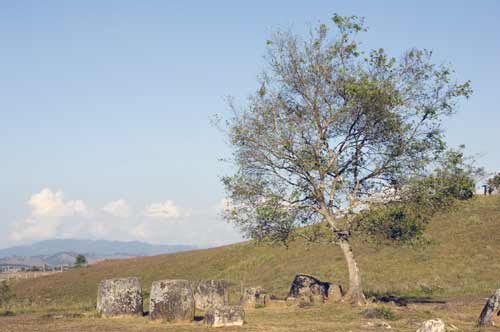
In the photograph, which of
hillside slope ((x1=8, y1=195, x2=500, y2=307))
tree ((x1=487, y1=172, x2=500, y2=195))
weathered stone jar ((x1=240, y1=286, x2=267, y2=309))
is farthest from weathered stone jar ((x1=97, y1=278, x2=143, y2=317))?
tree ((x1=487, y1=172, x2=500, y2=195))

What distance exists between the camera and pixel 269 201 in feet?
112

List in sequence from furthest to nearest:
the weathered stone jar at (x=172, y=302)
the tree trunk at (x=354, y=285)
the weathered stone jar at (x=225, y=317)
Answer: the tree trunk at (x=354, y=285), the weathered stone jar at (x=172, y=302), the weathered stone jar at (x=225, y=317)

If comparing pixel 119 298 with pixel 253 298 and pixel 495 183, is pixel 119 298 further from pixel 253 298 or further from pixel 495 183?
pixel 495 183

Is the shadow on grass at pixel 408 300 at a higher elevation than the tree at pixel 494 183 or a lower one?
lower

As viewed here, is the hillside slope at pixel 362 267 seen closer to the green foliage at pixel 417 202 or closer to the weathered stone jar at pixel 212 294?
the green foliage at pixel 417 202

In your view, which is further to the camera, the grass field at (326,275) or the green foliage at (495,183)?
the green foliage at (495,183)

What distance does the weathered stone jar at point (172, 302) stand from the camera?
87.1 feet

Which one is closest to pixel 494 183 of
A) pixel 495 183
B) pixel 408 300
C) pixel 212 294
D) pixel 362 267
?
pixel 495 183

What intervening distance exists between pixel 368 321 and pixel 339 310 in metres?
5.38

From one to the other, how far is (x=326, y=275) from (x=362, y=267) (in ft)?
11.3

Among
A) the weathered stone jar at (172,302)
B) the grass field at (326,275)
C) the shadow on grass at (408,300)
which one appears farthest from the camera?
the shadow on grass at (408,300)

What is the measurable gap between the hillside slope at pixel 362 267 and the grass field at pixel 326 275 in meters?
0.08

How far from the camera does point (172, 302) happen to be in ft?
87.4

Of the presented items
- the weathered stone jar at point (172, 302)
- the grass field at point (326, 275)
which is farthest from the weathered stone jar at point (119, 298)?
the weathered stone jar at point (172, 302)
